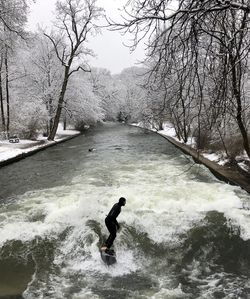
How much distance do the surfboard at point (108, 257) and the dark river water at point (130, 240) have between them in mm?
102

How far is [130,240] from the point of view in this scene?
9062 mm

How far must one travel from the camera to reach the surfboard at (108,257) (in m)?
7.95

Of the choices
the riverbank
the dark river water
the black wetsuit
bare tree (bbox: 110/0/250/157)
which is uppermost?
bare tree (bbox: 110/0/250/157)

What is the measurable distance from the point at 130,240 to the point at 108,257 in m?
1.16

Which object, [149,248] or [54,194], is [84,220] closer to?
[149,248]

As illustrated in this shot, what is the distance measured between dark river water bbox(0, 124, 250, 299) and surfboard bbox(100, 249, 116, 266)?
102 millimetres

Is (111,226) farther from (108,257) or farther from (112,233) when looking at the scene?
(108,257)

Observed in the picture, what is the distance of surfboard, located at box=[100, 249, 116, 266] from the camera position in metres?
7.95

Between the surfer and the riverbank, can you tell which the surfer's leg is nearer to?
the surfer

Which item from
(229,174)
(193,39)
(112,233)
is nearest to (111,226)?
(112,233)

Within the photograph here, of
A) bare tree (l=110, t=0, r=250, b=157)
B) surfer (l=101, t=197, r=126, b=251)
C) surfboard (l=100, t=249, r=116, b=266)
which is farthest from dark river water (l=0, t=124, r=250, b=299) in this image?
bare tree (l=110, t=0, r=250, b=157)

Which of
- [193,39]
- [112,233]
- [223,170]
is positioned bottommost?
[223,170]

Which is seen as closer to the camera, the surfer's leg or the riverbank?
the surfer's leg

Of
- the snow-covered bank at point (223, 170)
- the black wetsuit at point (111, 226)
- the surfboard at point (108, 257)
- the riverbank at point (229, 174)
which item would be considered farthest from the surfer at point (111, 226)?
the riverbank at point (229, 174)
